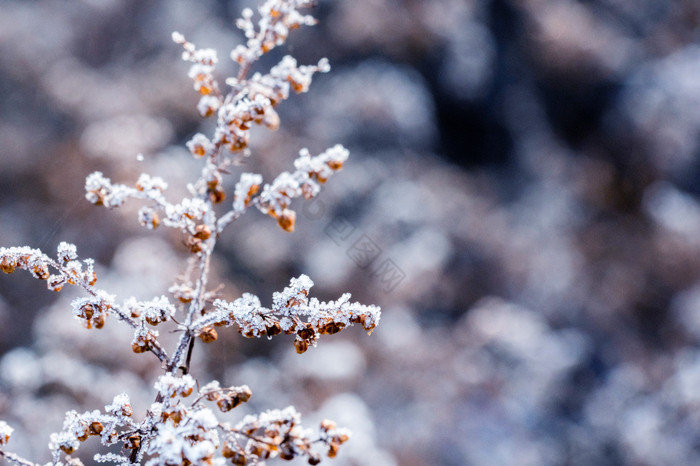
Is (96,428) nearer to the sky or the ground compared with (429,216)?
nearer to the ground

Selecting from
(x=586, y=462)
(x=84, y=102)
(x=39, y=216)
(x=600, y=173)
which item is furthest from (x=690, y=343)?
(x=84, y=102)

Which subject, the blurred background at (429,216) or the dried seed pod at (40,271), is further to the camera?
the blurred background at (429,216)

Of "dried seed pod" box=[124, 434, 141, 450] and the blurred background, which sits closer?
"dried seed pod" box=[124, 434, 141, 450]

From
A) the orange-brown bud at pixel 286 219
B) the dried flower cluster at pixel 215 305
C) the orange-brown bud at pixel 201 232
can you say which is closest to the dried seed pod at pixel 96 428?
the dried flower cluster at pixel 215 305

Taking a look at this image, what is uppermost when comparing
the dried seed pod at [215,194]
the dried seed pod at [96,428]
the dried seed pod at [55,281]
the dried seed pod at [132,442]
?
the dried seed pod at [215,194]

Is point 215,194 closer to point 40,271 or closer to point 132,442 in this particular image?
point 40,271


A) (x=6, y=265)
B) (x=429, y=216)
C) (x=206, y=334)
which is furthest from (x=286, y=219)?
(x=429, y=216)

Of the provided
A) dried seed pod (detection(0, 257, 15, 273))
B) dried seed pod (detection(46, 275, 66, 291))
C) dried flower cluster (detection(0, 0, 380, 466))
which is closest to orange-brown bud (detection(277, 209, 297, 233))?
dried flower cluster (detection(0, 0, 380, 466))

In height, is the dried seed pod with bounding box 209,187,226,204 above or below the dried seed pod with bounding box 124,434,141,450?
above

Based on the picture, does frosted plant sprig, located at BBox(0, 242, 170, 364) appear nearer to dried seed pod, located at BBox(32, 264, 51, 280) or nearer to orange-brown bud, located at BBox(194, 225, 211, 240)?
dried seed pod, located at BBox(32, 264, 51, 280)

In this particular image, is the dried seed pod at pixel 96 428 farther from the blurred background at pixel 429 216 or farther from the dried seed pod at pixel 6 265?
the blurred background at pixel 429 216
